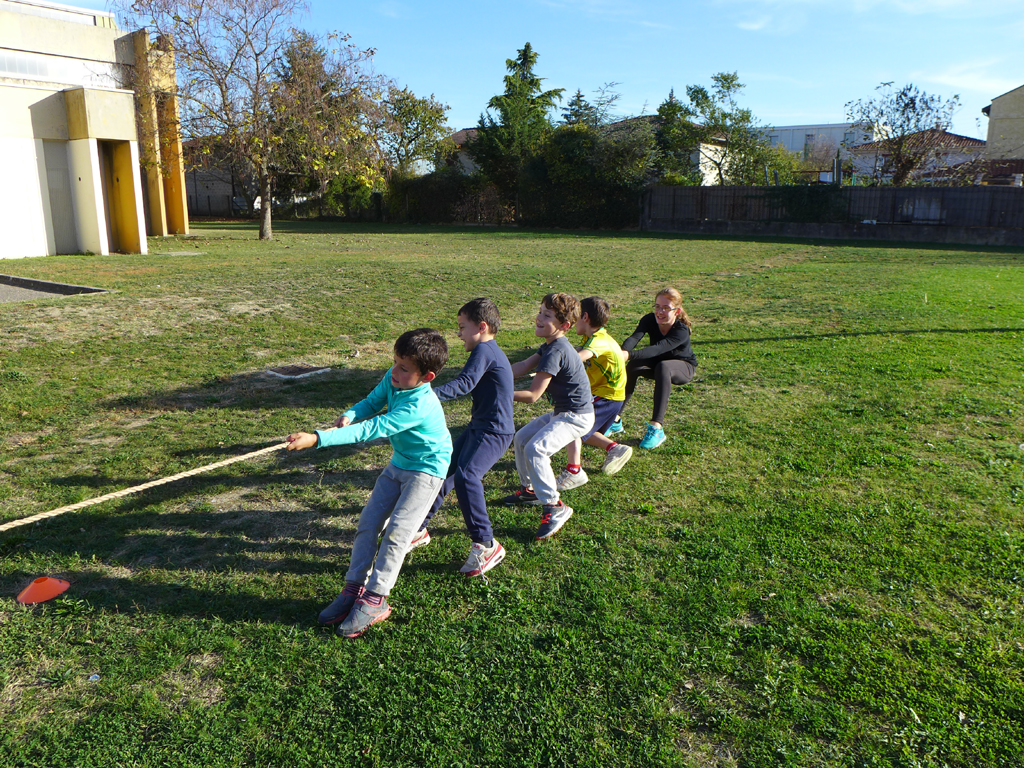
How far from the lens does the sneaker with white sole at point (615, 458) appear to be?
534cm

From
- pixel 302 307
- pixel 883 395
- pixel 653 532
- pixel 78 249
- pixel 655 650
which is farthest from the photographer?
pixel 78 249

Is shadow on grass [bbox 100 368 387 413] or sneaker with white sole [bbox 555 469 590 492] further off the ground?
shadow on grass [bbox 100 368 387 413]

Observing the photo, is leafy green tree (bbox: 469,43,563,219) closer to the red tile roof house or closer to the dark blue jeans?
the red tile roof house

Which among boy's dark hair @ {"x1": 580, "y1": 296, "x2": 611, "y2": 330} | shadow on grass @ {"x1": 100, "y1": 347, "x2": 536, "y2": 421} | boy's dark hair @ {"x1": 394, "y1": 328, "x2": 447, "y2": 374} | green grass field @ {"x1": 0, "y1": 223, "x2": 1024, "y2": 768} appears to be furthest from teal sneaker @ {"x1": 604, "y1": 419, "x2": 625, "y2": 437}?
boy's dark hair @ {"x1": 394, "y1": 328, "x2": 447, "y2": 374}

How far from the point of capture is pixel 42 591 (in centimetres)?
362

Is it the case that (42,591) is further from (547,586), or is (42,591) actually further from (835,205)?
(835,205)

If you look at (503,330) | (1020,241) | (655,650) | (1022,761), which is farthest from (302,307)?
(1020,241)

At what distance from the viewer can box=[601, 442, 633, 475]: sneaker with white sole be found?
17.5 feet

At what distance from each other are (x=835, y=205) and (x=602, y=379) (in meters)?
30.6

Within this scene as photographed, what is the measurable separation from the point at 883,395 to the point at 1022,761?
5.22 metres

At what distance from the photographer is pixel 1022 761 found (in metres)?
2.59

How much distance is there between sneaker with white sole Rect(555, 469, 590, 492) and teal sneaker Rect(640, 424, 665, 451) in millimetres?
945

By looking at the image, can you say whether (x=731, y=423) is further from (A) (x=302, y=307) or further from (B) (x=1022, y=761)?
(A) (x=302, y=307)

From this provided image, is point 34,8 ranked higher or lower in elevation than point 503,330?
higher
